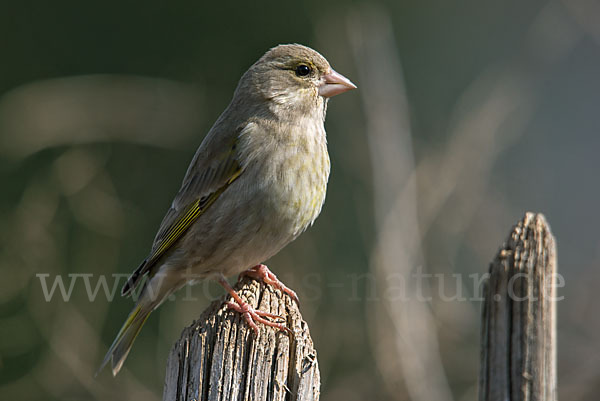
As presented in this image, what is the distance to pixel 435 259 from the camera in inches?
237

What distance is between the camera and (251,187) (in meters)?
4.09

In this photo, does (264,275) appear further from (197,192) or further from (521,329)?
(521,329)

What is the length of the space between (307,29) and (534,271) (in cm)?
716

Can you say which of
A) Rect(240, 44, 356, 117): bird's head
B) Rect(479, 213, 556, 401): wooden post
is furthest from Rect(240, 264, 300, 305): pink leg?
Rect(479, 213, 556, 401): wooden post

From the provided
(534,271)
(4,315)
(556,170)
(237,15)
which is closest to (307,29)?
(237,15)

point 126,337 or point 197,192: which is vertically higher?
point 197,192

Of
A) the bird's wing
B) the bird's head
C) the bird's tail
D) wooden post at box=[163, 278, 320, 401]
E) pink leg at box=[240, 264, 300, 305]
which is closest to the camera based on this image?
wooden post at box=[163, 278, 320, 401]

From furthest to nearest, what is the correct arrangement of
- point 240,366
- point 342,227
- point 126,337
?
point 342,227, point 126,337, point 240,366

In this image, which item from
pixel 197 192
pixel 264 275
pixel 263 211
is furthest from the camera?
pixel 197 192

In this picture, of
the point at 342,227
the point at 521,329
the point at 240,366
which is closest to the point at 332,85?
the point at 240,366

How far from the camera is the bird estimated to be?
13.3 ft

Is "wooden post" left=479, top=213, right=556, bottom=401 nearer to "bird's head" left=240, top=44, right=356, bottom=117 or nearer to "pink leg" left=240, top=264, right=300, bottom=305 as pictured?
"pink leg" left=240, top=264, right=300, bottom=305

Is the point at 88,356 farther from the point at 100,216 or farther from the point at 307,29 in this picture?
the point at 307,29

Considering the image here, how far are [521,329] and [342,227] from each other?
5.71 meters
